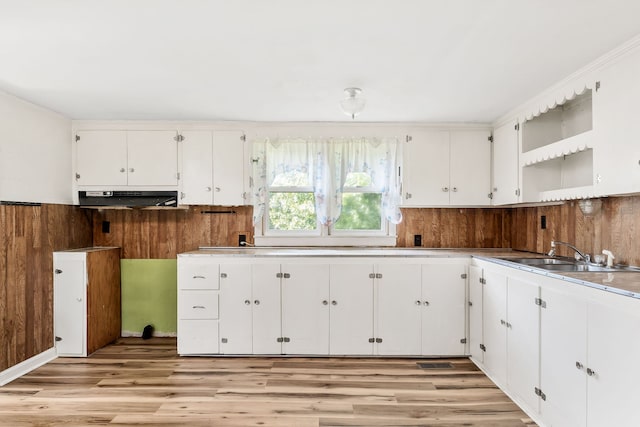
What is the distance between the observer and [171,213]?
13.6ft

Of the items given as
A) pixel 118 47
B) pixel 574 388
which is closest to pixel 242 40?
pixel 118 47

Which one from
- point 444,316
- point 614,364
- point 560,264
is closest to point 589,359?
point 614,364

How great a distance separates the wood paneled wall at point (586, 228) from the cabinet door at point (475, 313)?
2.43 ft

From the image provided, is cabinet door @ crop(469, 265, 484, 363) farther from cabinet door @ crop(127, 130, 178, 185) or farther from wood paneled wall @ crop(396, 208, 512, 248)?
cabinet door @ crop(127, 130, 178, 185)

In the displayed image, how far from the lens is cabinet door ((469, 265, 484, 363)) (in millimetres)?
3273

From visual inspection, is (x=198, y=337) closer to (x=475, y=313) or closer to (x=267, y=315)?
(x=267, y=315)

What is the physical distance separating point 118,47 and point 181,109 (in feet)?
4.01

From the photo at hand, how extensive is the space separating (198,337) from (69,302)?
Result: 121cm

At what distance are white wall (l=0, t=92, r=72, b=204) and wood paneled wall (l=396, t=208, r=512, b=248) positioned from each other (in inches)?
131

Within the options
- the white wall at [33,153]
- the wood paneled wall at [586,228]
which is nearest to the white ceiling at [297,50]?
the white wall at [33,153]

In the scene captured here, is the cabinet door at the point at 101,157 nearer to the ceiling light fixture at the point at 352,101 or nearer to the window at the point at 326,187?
the window at the point at 326,187

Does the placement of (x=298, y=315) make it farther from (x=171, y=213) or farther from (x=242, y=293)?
(x=171, y=213)

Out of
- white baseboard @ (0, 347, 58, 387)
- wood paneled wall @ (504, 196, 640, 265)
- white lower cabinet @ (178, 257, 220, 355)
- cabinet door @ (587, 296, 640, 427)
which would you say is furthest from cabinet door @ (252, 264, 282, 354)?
wood paneled wall @ (504, 196, 640, 265)

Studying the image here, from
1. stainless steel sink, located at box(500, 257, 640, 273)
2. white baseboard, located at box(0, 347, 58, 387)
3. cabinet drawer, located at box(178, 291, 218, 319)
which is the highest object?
stainless steel sink, located at box(500, 257, 640, 273)
